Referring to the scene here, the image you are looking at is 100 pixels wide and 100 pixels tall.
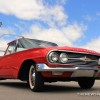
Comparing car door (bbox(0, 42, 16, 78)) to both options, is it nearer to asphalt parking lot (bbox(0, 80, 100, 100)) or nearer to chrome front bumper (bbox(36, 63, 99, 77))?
asphalt parking lot (bbox(0, 80, 100, 100))

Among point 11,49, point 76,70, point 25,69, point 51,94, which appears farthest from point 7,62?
point 76,70

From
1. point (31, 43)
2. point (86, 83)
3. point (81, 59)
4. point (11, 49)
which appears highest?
point (31, 43)

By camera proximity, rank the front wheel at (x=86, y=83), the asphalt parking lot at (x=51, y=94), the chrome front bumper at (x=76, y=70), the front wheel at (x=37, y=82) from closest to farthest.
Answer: the asphalt parking lot at (x=51, y=94) < the chrome front bumper at (x=76, y=70) < the front wheel at (x=37, y=82) < the front wheel at (x=86, y=83)

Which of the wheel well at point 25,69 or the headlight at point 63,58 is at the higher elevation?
Answer: the headlight at point 63,58

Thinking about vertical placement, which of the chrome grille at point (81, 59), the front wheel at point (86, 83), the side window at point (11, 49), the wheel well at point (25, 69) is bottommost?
the front wheel at point (86, 83)

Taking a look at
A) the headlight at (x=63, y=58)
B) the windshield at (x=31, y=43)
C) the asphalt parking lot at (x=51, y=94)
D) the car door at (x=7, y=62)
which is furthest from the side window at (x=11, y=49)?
the headlight at (x=63, y=58)

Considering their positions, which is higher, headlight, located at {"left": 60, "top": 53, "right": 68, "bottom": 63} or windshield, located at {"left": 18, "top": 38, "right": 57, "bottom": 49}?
windshield, located at {"left": 18, "top": 38, "right": 57, "bottom": 49}

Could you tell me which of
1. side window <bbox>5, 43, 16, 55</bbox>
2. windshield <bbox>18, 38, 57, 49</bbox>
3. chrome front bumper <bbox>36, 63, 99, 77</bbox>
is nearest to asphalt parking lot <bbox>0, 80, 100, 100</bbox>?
chrome front bumper <bbox>36, 63, 99, 77</bbox>

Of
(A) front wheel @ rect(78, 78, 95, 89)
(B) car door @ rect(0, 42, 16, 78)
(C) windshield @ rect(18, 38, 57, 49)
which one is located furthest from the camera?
(B) car door @ rect(0, 42, 16, 78)

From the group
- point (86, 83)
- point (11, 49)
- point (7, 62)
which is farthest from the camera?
point (11, 49)

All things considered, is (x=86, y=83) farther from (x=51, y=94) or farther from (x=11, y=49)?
(x=11, y=49)

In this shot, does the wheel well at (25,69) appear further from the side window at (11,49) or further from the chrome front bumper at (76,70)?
the side window at (11,49)

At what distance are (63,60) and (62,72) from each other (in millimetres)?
309

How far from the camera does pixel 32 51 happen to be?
9086 millimetres
